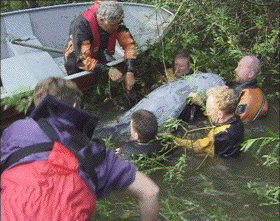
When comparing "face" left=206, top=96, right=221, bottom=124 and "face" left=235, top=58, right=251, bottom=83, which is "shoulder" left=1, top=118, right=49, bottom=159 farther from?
"face" left=235, top=58, right=251, bottom=83

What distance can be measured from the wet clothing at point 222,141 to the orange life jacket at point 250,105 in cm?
66

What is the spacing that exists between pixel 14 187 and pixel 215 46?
4.79 meters

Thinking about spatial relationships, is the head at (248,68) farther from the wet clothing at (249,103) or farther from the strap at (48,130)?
the strap at (48,130)

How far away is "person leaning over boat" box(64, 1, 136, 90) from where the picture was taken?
5559mm

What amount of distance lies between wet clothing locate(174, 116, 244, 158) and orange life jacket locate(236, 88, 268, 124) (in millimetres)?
658

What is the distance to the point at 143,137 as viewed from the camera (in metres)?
4.40

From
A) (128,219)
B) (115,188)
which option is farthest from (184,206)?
(115,188)

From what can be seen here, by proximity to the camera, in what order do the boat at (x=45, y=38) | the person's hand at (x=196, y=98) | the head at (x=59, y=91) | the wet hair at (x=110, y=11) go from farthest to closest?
the boat at (x=45, y=38) < the wet hair at (x=110, y=11) < the person's hand at (x=196, y=98) < the head at (x=59, y=91)

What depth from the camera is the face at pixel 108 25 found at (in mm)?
5621

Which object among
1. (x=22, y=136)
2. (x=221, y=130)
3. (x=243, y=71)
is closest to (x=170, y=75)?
(x=243, y=71)

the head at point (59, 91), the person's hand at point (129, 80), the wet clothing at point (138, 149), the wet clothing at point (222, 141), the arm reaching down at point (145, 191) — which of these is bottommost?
A: the wet clothing at point (222, 141)

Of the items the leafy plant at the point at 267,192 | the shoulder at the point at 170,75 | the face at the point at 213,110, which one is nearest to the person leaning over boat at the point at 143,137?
the face at the point at 213,110

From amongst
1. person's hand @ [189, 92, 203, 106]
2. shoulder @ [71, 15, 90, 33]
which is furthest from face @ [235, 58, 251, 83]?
shoulder @ [71, 15, 90, 33]

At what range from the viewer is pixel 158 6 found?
531 centimetres
